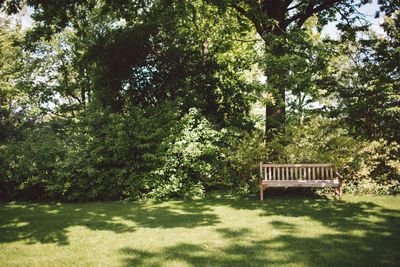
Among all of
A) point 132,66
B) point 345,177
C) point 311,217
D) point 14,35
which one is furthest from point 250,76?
point 14,35

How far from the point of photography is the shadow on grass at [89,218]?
5.43m

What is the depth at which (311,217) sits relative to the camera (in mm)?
6055

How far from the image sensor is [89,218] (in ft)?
21.4

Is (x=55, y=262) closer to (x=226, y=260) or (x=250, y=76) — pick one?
(x=226, y=260)

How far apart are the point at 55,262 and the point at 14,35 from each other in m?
26.6

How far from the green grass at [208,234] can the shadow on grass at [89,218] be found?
0.08 ft

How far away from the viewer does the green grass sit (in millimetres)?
3996

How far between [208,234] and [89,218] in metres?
3.33

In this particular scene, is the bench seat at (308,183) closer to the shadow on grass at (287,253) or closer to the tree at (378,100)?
the shadow on grass at (287,253)

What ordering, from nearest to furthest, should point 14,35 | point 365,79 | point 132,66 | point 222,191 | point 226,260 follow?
1. point 226,260
2. point 222,191
3. point 365,79
4. point 132,66
5. point 14,35

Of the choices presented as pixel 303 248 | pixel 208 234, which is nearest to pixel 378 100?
pixel 303 248

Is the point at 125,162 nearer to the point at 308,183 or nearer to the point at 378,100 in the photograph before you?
the point at 308,183

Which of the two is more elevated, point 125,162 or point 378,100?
point 378,100

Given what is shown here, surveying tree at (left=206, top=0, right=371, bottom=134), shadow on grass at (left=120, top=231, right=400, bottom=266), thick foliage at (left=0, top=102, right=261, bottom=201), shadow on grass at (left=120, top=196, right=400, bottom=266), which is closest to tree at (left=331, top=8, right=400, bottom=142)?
tree at (left=206, top=0, right=371, bottom=134)
